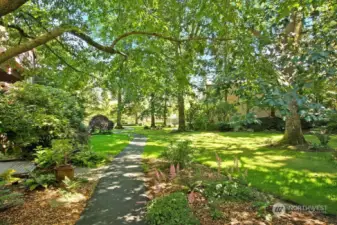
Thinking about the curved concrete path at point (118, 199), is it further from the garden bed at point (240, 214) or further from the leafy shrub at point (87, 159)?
the leafy shrub at point (87, 159)

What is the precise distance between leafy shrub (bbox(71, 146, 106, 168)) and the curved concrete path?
0.80m

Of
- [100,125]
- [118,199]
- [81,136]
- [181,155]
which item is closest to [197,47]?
[181,155]

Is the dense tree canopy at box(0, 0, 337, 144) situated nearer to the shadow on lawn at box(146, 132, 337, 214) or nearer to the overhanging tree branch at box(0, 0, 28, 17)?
the overhanging tree branch at box(0, 0, 28, 17)

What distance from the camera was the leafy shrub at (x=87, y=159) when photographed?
7602mm

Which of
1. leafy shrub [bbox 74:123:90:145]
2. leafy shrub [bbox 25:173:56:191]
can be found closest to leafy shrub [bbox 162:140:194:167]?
leafy shrub [bbox 25:173:56:191]

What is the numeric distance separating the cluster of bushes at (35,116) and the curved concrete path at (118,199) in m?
2.32

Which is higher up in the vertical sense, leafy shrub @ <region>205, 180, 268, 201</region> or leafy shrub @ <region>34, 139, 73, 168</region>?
leafy shrub @ <region>34, 139, 73, 168</region>

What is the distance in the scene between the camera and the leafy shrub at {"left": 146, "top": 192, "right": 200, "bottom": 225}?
143 inches

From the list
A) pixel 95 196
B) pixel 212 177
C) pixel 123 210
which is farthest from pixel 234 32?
pixel 95 196

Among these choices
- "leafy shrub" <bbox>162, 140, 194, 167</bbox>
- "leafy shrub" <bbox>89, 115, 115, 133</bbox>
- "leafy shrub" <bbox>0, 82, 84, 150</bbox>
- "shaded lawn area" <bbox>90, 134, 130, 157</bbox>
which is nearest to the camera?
"leafy shrub" <bbox>0, 82, 84, 150</bbox>

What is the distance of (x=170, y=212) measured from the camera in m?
3.80

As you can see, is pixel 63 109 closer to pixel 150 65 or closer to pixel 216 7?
pixel 150 65

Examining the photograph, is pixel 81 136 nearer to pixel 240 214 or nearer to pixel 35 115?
pixel 35 115

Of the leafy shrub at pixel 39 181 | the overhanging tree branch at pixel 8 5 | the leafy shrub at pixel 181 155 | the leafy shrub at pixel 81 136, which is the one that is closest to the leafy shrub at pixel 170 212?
Answer: the leafy shrub at pixel 181 155
